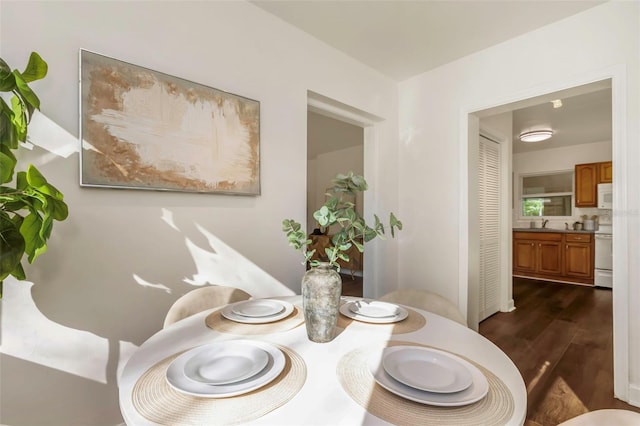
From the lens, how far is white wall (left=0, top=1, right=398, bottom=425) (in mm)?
1305

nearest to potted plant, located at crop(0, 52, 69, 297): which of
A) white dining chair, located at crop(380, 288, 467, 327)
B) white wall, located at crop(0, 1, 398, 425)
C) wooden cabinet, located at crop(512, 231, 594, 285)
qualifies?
white wall, located at crop(0, 1, 398, 425)

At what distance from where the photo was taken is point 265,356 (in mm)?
838

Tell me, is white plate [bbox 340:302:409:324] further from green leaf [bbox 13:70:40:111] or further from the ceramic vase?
green leaf [bbox 13:70:40:111]

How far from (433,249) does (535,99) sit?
4.88ft

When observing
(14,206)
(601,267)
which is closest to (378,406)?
(14,206)

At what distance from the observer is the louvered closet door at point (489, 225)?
11.0 ft

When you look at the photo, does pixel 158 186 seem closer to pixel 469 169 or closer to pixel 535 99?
pixel 469 169

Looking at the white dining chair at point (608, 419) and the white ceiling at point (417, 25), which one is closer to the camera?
the white dining chair at point (608, 419)

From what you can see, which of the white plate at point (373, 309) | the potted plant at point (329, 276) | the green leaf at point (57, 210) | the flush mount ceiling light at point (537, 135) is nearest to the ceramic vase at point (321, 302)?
the potted plant at point (329, 276)

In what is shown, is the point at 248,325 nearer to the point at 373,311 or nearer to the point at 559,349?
the point at 373,311

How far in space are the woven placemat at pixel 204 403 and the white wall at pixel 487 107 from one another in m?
2.35

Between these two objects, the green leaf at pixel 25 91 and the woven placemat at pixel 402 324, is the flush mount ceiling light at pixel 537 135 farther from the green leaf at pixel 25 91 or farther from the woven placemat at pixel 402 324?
the green leaf at pixel 25 91

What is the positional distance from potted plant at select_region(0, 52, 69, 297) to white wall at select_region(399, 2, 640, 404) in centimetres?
274

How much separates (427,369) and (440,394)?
0.38 feet
